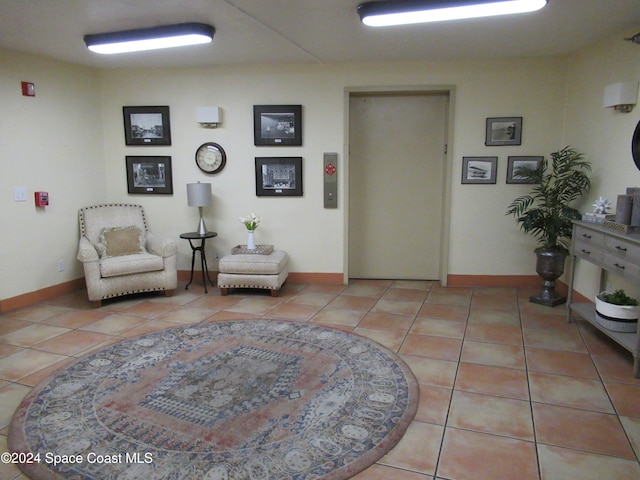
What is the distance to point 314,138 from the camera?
502 cm

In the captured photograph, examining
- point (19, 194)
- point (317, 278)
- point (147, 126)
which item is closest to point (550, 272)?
point (317, 278)

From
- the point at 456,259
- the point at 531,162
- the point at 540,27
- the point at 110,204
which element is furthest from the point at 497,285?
the point at 110,204

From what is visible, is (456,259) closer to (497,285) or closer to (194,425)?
(497,285)

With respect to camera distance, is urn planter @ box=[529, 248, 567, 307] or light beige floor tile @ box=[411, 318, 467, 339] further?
urn planter @ box=[529, 248, 567, 307]

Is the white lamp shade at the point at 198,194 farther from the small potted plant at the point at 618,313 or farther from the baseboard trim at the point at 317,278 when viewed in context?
the small potted plant at the point at 618,313

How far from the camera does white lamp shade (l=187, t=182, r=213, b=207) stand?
4844mm

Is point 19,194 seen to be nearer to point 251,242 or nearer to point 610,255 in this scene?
point 251,242

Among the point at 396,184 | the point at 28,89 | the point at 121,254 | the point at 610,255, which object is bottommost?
the point at 121,254

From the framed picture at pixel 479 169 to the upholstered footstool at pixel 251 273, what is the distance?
2.29 m

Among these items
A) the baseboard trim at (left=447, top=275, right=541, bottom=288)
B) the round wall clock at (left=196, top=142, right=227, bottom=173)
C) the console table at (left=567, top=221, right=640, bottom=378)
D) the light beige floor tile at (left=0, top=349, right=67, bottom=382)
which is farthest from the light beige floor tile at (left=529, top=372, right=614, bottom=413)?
the round wall clock at (left=196, top=142, right=227, bottom=173)

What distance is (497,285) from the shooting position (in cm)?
505

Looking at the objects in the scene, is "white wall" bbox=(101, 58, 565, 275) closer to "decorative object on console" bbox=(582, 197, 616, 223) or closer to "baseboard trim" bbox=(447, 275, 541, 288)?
"baseboard trim" bbox=(447, 275, 541, 288)

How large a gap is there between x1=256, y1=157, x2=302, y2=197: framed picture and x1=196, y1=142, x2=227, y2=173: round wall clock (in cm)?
44

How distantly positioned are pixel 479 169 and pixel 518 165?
0.40 meters
